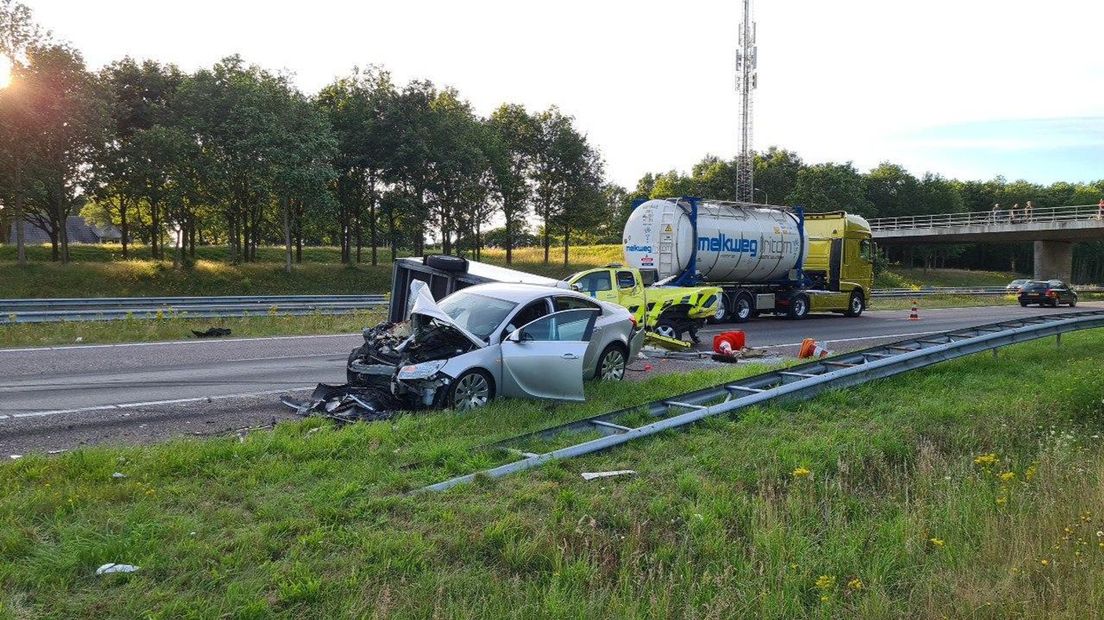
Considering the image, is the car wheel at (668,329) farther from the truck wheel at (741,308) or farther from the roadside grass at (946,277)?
the roadside grass at (946,277)

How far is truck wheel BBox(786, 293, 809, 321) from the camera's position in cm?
2486

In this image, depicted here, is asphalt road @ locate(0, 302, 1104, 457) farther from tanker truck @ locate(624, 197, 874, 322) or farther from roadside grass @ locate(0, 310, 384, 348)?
tanker truck @ locate(624, 197, 874, 322)

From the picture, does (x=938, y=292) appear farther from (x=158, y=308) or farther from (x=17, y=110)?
(x=17, y=110)

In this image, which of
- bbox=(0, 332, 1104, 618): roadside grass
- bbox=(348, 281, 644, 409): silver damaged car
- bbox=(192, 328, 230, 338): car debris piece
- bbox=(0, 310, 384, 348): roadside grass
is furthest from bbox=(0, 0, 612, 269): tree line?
bbox=(0, 332, 1104, 618): roadside grass

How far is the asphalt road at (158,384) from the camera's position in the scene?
7602mm

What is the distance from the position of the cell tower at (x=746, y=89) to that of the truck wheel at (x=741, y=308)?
35498 millimetres

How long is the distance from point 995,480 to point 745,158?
178 feet

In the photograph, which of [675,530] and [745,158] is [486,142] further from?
[675,530]

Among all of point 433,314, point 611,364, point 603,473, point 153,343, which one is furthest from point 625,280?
point 603,473

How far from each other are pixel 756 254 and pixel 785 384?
15.3 meters

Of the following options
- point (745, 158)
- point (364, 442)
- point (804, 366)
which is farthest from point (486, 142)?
point (364, 442)

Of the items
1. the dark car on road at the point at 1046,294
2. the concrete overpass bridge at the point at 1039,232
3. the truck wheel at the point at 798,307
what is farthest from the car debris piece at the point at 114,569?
the concrete overpass bridge at the point at 1039,232

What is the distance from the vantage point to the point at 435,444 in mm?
6562

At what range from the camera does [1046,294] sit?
35469 millimetres
